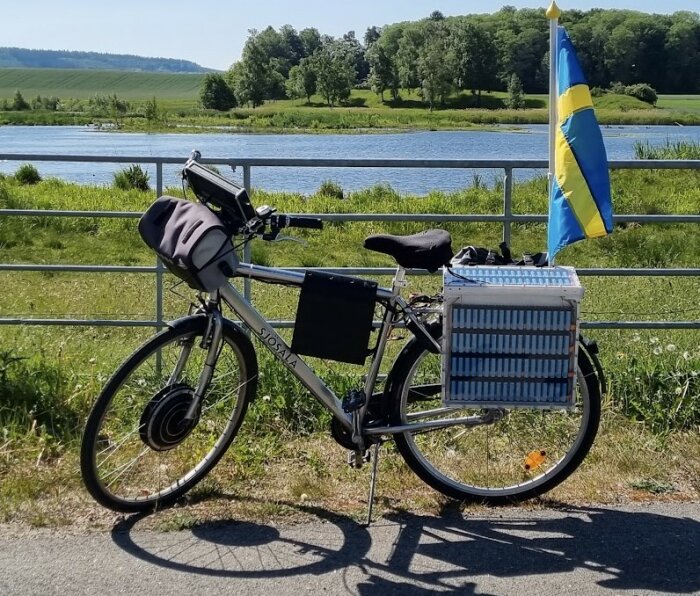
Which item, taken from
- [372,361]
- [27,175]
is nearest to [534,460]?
[372,361]

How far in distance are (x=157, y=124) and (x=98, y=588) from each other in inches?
2040

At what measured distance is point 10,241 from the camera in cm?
1239

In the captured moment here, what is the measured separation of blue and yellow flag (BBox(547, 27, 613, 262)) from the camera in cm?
403

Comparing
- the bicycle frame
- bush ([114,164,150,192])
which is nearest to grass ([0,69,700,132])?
bush ([114,164,150,192])

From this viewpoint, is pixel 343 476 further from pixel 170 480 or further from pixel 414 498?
pixel 170 480

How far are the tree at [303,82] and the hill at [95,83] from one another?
186 feet

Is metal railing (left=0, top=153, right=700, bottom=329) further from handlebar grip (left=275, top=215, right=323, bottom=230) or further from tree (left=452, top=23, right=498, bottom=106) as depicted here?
tree (left=452, top=23, right=498, bottom=106)

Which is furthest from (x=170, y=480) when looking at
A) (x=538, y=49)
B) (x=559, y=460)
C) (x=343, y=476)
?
(x=538, y=49)

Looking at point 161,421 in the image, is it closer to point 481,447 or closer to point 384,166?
point 481,447

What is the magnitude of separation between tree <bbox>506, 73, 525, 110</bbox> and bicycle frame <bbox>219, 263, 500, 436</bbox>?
50.7m

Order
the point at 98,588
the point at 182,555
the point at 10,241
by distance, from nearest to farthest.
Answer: the point at 98,588 < the point at 182,555 < the point at 10,241

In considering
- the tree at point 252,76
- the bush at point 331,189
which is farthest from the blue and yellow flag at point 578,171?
the tree at point 252,76

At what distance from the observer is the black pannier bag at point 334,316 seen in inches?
146

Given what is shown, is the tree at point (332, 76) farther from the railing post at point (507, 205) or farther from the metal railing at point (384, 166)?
the railing post at point (507, 205)
